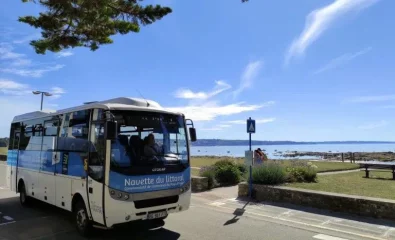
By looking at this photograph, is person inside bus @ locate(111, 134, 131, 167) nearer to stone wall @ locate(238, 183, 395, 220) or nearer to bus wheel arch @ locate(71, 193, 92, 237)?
bus wheel arch @ locate(71, 193, 92, 237)

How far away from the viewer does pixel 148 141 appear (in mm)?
7645

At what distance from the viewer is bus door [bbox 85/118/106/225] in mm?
6898

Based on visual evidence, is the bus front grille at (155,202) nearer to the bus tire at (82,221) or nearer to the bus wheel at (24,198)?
the bus tire at (82,221)

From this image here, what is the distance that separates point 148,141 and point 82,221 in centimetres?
228

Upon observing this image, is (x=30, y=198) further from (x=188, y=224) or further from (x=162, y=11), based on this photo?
(x=162, y=11)

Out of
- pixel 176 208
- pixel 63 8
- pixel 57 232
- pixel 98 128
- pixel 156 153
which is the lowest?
pixel 57 232

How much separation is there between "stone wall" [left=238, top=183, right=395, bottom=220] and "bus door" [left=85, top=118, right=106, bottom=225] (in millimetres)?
6253

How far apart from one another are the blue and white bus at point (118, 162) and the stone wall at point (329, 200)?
4.23 metres

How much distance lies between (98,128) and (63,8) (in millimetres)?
3158

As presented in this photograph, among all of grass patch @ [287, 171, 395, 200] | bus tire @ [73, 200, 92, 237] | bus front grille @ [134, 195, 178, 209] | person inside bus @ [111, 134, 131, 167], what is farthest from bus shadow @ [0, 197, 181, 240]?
grass patch @ [287, 171, 395, 200]

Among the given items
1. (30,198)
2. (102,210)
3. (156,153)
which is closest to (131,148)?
(156,153)

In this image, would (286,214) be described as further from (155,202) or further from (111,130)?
(111,130)

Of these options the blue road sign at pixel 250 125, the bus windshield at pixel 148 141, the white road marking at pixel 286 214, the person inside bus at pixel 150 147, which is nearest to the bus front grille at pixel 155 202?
the bus windshield at pixel 148 141

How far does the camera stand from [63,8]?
8.19 metres
